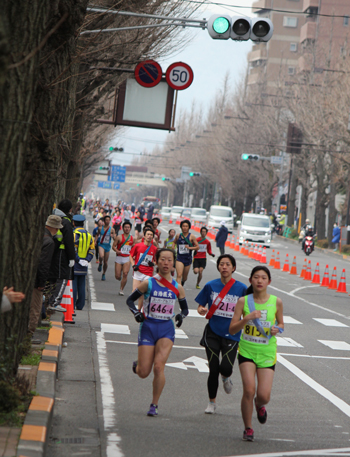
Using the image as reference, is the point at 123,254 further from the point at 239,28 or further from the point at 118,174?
the point at 118,174

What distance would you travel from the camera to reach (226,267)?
311 inches

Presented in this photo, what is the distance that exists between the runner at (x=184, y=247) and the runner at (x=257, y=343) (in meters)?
11.4

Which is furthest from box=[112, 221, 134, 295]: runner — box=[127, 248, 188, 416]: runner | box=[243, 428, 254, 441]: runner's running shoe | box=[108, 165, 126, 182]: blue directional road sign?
box=[108, 165, 126, 182]: blue directional road sign

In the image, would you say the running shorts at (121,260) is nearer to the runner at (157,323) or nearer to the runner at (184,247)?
the runner at (184,247)

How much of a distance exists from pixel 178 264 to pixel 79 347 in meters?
7.94

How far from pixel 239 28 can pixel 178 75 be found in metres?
6.37

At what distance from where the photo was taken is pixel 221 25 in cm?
1267

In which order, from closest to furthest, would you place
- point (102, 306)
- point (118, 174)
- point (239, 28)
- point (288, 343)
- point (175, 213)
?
point (239, 28) < point (288, 343) < point (102, 306) < point (175, 213) < point (118, 174)

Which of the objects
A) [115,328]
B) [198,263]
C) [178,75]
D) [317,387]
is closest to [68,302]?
[115,328]

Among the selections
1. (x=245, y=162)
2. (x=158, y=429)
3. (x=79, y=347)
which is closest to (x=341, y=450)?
(x=158, y=429)

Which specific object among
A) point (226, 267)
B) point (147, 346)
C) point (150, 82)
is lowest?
point (147, 346)

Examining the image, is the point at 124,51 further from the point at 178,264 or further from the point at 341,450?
the point at 341,450

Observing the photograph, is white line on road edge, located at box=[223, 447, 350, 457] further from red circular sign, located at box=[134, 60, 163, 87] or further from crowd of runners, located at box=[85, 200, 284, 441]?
red circular sign, located at box=[134, 60, 163, 87]

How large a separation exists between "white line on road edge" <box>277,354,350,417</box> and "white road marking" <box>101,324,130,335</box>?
2.85 m
